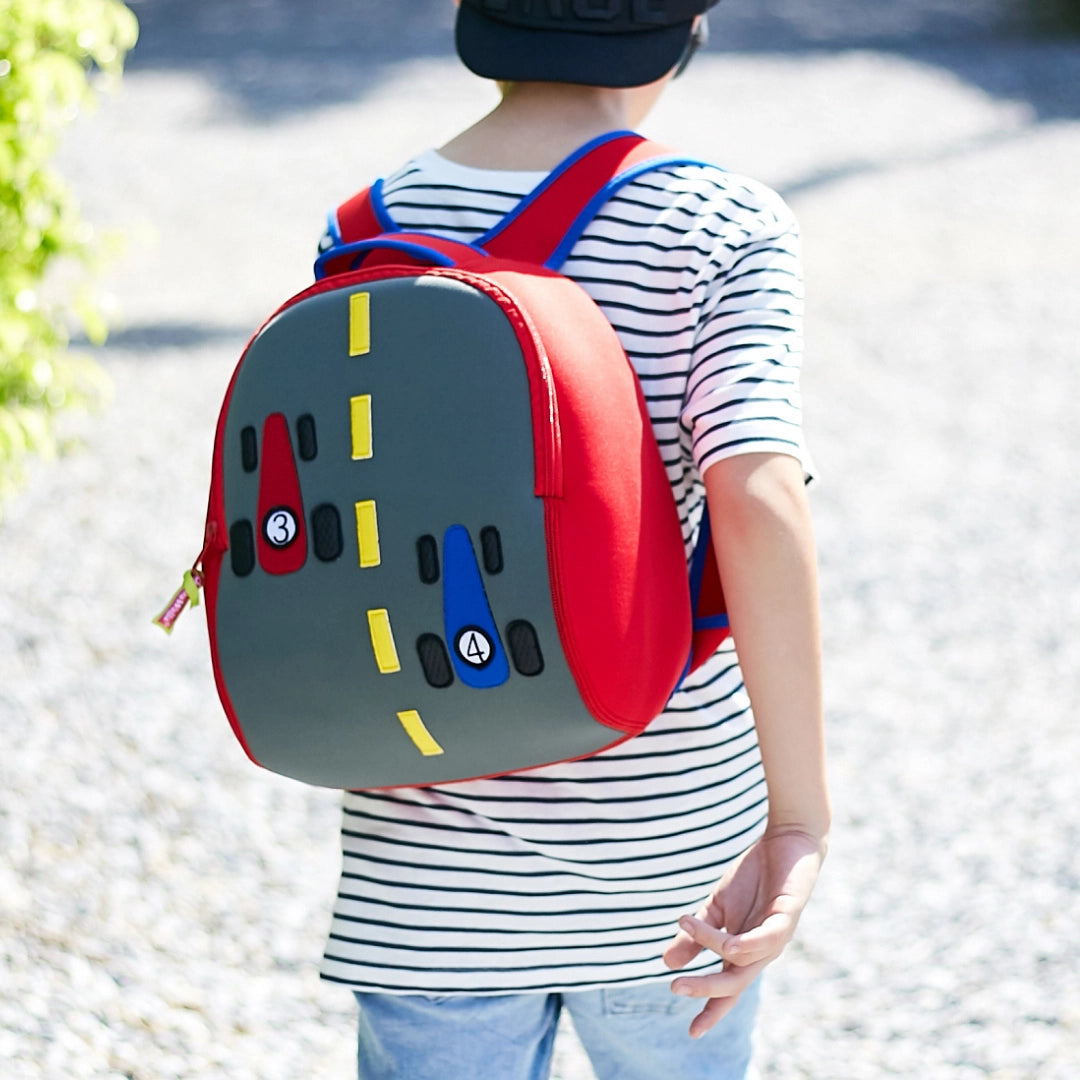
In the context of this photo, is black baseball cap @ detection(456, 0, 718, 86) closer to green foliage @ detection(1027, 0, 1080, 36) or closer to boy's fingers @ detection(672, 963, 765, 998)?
boy's fingers @ detection(672, 963, 765, 998)

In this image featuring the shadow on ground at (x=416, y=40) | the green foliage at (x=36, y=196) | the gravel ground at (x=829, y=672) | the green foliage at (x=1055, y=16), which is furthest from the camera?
the green foliage at (x=1055, y=16)

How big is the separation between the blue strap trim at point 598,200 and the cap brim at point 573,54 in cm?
9

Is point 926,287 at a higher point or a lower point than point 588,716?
lower

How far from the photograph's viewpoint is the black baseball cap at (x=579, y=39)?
123cm

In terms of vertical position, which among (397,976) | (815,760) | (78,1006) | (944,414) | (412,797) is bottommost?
(944,414)

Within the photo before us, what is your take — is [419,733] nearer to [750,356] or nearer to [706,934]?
[706,934]

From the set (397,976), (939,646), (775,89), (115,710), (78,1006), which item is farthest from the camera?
(775,89)

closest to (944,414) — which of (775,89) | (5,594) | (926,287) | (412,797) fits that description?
(926,287)

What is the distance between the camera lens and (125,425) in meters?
4.77

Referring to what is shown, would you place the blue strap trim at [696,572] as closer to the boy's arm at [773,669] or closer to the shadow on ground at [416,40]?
the boy's arm at [773,669]

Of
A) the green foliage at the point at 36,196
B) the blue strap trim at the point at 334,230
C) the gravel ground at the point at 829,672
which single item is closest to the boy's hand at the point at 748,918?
the blue strap trim at the point at 334,230

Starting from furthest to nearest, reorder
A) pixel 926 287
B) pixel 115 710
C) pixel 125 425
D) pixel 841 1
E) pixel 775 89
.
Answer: pixel 841 1
pixel 775 89
pixel 926 287
pixel 125 425
pixel 115 710

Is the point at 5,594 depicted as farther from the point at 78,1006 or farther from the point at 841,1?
the point at 841,1

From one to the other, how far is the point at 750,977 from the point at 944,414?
13.5 ft
